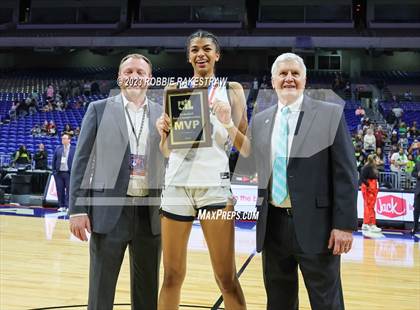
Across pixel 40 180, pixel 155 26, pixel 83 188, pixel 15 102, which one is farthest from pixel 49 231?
pixel 155 26

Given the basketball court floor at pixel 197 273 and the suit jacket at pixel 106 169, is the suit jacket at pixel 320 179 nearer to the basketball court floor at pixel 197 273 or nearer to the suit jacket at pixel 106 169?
the suit jacket at pixel 106 169

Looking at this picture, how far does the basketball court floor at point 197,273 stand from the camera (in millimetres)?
3904

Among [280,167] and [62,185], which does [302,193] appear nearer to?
[280,167]

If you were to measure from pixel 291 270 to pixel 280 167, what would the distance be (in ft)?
1.69

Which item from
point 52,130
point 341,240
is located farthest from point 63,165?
point 341,240

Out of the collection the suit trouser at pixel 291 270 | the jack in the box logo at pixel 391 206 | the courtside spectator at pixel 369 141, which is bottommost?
the jack in the box logo at pixel 391 206

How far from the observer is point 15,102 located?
A: 17.0 m

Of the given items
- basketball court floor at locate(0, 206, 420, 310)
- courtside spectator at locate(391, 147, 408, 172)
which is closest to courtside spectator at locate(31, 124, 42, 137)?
basketball court floor at locate(0, 206, 420, 310)

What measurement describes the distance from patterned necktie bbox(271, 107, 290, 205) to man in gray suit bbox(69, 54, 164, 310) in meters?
0.64

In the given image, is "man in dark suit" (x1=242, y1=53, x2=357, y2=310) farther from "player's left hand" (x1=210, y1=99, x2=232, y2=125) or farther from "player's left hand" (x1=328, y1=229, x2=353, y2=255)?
"player's left hand" (x1=210, y1=99, x2=232, y2=125)

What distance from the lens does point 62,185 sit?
8.91m

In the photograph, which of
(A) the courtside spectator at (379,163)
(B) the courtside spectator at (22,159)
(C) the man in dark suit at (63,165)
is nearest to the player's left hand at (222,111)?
(C) the man in dark suit at (63,165)

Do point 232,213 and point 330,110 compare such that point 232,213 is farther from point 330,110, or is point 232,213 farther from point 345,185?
point 330,110

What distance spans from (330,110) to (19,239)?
529 centimetres
